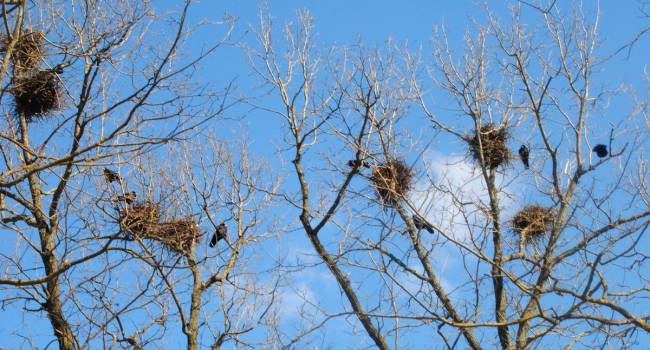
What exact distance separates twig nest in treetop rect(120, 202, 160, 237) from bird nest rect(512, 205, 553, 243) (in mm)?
3386

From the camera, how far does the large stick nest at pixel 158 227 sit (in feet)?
24.2

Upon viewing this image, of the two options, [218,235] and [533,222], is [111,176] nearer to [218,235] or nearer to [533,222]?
[218,235]

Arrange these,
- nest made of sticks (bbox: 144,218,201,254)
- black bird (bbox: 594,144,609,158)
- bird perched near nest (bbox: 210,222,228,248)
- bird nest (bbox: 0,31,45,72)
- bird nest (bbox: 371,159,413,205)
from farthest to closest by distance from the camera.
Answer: bird perched near nest (bbox: 210,222,228,248) < black bird (bbox: 594,144,609,158) < bird nest (bbox: 371,159,413,205) < nest made of sticks (bbox: 144,218,201,254) < bird nest (bbox: 0,31,45,72)

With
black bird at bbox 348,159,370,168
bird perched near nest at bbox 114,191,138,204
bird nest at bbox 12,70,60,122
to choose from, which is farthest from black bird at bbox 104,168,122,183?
black bird at bbox 348,159,370,168

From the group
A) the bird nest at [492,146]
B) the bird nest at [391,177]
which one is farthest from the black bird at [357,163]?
the bird nest at [492,146]

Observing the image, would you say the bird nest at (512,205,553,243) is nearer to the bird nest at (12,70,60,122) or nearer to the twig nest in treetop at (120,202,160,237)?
the twig nest in treetop at (120,202,160,237)

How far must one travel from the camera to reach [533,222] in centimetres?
920

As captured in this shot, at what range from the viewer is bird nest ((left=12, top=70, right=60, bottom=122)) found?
801 cm

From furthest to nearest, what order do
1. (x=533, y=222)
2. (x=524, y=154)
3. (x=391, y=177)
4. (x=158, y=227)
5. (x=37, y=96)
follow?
1. (x=524, y=154)
2. (x=533, y=222)
3. (x=391, y=177)
4. (x=37, y=96)
5. (x=158, y=227)

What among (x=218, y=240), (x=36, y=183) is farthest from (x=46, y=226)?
(x=218, y=240)

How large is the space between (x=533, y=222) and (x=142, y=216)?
145 inches

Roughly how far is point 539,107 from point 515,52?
Result: 0.68m

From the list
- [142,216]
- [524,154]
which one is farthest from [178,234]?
[524,154]

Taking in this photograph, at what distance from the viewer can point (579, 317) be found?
5500mm
